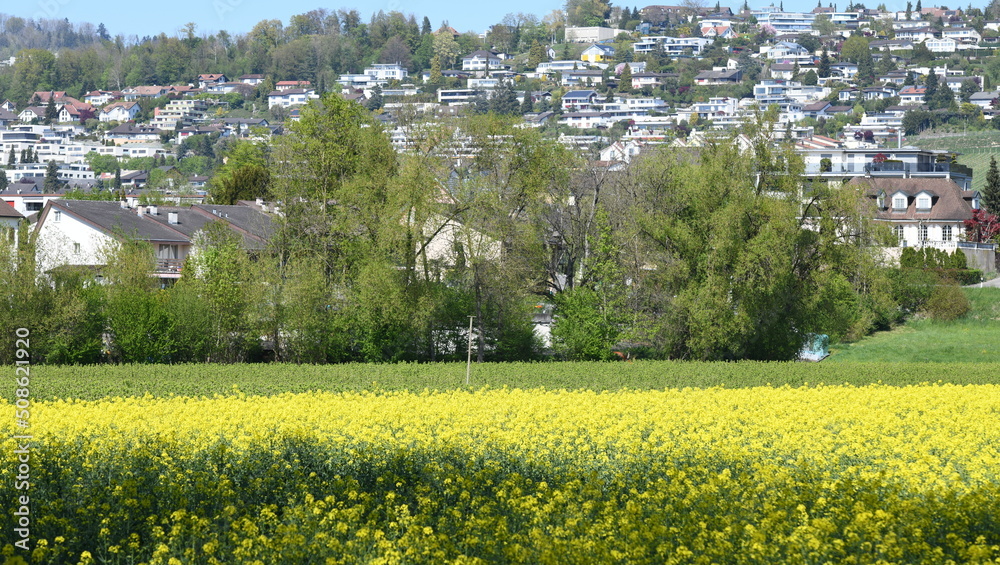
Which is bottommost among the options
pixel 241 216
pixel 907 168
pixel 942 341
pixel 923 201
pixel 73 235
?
pixel 942 341

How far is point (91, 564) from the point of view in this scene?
12.6 metres

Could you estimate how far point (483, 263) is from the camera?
45781 millimetres

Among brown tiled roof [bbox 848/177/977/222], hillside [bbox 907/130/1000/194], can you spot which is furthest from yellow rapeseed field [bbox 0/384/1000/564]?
hillside [bbox 907/130/1000/194]

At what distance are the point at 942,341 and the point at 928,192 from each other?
32.7 meters

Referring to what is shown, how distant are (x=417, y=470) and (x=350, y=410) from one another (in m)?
6.47

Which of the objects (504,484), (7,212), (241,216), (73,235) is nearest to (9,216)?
(7,212)

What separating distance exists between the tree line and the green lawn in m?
6.06

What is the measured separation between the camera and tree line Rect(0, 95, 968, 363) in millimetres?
44375

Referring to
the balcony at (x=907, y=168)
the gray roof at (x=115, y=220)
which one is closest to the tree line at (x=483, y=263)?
the gray roof at (x=115, y=220)

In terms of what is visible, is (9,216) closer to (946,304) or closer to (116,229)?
(116,229)

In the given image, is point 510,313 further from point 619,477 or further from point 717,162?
point 619,477

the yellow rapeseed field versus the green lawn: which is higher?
the yellow rapeseed field

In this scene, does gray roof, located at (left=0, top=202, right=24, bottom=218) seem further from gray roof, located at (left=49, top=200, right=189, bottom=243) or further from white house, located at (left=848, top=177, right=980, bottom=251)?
white house, located at (left=848, top=177, right=980, bottom=251)

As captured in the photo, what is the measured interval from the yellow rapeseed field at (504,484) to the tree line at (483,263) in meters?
20.1
